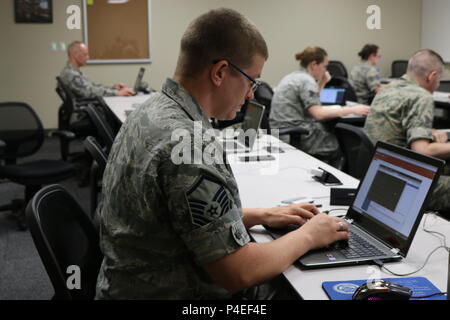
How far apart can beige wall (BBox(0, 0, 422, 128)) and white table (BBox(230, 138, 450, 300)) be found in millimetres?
4923

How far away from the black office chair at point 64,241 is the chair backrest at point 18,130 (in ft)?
8.39

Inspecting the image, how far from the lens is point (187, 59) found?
1.31 metres

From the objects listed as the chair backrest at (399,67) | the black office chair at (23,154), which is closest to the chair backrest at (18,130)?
the black office chair at (23,154)

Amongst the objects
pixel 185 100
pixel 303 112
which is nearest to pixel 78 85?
pixel 303 112

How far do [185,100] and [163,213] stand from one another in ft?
0.97

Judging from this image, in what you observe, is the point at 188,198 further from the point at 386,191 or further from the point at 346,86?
the point at 346,86

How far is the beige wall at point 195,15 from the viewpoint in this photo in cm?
724

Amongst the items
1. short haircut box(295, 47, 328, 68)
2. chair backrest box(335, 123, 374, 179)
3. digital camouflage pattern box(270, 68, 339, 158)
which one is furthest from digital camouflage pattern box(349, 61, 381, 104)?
chair backrest box(335, 123, 374, 179)

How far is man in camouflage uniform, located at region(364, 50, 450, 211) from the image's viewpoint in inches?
112

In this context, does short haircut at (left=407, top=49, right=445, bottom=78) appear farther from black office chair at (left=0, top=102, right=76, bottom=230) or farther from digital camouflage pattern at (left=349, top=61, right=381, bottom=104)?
digital camouflage pattern at (left=349, top=61, right=381, bottom=104)

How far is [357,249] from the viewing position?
146cm
